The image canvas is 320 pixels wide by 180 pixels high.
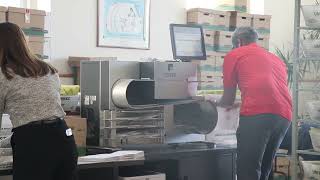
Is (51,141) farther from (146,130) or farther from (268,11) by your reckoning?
(268,11)

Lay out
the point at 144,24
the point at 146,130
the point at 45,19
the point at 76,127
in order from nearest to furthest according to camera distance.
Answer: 1. the point at 76,127
2. the point at 146,130
3. the point at 45,19
4. the point at 144,24

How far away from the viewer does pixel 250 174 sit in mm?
3045

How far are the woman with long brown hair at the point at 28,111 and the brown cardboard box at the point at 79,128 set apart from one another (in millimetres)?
665

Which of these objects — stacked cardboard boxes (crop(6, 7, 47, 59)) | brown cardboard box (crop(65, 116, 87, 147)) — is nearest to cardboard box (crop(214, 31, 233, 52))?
stacked cardboard boxes (crop(6, 7, 47, 59))

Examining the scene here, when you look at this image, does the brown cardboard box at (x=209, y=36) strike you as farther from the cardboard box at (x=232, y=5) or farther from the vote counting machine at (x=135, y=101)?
the vote counting machine at (x=135, y=101)

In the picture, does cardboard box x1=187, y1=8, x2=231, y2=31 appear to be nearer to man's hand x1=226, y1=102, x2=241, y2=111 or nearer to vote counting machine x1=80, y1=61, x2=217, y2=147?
man's hand x1=226, y1=102, x2=241, y2=111

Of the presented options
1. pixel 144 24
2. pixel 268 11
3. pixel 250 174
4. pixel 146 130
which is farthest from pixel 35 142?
pixel 268 11

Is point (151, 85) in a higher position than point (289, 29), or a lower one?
lower

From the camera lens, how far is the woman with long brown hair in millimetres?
2090

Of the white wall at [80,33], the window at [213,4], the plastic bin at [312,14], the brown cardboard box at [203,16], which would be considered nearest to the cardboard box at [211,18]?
the brown cardboard box at [203,16]

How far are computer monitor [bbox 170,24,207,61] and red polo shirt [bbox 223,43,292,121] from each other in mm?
204

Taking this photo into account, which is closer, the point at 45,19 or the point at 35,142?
the point at 35,142

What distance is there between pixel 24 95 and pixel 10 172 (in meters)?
0.36

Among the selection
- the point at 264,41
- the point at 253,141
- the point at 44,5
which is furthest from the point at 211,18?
the point at 253,141
